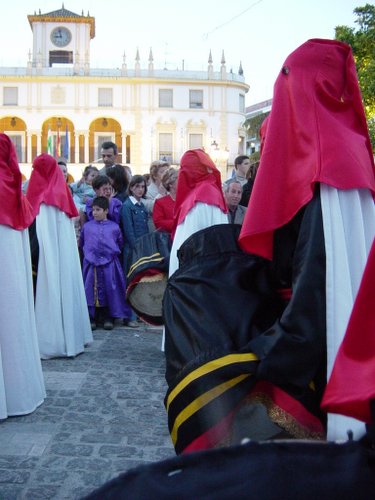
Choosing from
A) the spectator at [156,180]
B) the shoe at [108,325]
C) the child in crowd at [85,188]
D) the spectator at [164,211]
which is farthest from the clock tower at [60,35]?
the spectator at [164,211]

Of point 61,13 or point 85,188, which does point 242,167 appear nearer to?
point 85,188

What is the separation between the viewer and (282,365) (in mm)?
1977

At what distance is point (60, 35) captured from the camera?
6544 cm

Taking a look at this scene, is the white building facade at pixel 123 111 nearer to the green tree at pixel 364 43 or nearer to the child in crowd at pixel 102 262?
the green tree at pixel 364 43

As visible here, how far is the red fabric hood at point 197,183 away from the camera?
Answer: 585 centimetres

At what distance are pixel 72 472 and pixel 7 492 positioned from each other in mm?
423

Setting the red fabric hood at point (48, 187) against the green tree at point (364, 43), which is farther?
the green tree at point (364, 43)

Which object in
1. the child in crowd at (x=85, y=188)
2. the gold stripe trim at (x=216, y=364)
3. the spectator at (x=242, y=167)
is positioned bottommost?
the gold stripe trim at (x=216, y=364)

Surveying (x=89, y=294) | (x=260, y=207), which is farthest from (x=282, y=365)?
(x=89, y=294)

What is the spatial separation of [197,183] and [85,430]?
8.25 ft

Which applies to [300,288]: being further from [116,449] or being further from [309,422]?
[116,449]

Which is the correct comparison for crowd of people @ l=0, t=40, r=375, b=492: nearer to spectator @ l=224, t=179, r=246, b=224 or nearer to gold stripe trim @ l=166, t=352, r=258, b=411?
gold stripe trim @ l=166, t=352, r=258, b=411

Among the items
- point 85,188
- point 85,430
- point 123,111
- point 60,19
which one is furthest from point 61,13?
point 85,430

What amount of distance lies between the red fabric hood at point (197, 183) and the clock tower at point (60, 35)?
61.8 meters
